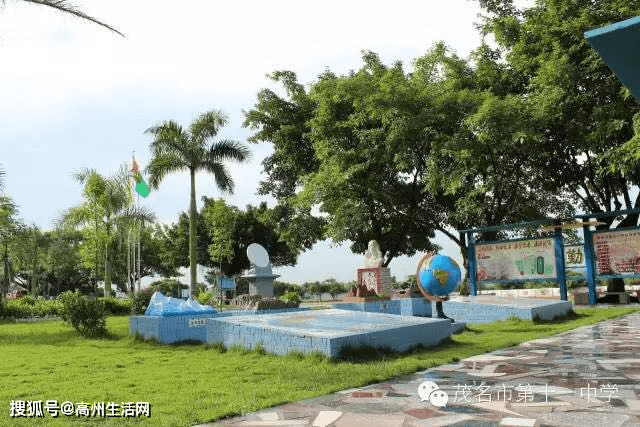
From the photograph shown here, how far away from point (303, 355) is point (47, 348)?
244 inches

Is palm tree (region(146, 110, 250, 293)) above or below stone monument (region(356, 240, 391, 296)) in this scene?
above

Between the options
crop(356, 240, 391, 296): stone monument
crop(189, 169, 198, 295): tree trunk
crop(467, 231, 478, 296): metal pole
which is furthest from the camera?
crop(189, 169, 198, 295): tree trunk

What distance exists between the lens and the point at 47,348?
11852 millimetres

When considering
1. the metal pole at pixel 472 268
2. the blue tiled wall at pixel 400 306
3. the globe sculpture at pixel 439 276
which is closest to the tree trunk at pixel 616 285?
the metal pole at pixel 472 268

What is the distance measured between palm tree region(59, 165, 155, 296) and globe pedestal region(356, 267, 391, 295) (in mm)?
11629

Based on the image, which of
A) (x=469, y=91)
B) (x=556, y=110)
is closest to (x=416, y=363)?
(x=556, y=110)

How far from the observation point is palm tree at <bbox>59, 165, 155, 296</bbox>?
26.1m

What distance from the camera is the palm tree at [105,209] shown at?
26.1m

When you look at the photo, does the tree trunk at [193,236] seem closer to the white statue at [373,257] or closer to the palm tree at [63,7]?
the white statue at [373,257]

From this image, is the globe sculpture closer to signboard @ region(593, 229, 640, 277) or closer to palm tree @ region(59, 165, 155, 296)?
signboard @ region(593, 229, 640, 277)

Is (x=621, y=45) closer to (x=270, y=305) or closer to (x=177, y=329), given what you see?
(x=177, y=329)

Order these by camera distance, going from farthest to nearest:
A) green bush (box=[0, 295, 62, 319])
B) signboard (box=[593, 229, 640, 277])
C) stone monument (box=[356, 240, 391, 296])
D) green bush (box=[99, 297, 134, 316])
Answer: green bush (box=[99, 297, 134, 316]) → green bush (box=[0, 295, 62, 319]) → stone monument (box=[356, 240, 391, 296]) → signboard (box=[593, 229, 640, 277])

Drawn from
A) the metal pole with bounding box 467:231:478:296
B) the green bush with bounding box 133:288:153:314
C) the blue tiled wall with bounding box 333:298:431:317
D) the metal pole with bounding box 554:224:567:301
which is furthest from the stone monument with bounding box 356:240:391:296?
the green bush with bounding box 133:288:153:314

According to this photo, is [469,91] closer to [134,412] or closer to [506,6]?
[506,6]
